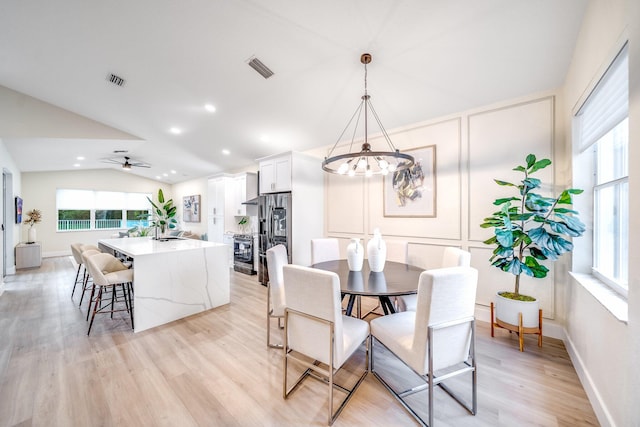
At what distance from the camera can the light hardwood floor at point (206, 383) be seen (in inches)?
62.9

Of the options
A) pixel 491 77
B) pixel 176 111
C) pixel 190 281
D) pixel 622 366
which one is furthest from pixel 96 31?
pixel 622 366

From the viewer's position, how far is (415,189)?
3.53 metres

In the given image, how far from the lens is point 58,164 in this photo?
6723 millimetres

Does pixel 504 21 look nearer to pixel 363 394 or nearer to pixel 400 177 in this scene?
pixel 400 177

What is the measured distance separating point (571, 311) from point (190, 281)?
13.4ft

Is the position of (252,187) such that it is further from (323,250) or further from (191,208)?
(191,208)

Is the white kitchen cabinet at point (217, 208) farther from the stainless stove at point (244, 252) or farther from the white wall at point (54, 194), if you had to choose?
the white wall at point (54, 194)

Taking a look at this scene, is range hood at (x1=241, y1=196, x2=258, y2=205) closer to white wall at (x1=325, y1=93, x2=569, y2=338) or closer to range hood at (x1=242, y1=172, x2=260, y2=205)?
range hood at (x1=242, y1=172, x2=260, y2=205)

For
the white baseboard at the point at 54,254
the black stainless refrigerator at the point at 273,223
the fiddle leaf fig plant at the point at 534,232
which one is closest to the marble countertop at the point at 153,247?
the black stainless refrigerator at the point at 273,223

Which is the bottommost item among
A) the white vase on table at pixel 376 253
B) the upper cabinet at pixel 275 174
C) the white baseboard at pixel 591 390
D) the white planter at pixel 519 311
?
the white baseboard at pixel 591 390

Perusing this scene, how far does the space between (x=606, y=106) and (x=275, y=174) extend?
398 cm

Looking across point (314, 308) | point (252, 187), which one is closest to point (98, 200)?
point (252, 187)

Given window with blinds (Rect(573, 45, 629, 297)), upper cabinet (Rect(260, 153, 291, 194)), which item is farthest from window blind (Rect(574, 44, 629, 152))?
upper cabinet (Rect(260, 153, 291, 194))

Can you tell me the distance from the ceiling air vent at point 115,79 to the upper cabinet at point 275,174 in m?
2.29
